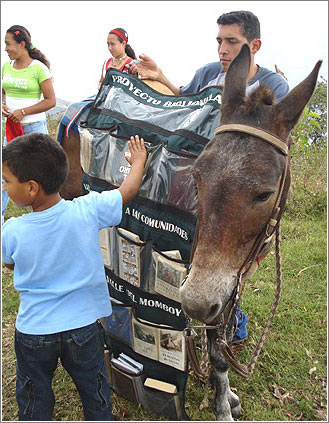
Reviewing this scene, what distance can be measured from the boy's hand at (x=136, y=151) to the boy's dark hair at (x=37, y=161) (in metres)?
0.56

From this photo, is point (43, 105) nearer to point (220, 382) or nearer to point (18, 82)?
point (18, 82)

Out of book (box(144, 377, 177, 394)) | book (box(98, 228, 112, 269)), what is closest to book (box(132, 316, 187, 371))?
book (box(144, 377, 177, 394))

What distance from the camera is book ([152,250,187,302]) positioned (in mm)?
2369

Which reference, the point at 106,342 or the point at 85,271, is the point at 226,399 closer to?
the point at 106,342

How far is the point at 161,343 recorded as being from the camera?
8.59ft

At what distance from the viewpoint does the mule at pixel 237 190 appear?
1839mm

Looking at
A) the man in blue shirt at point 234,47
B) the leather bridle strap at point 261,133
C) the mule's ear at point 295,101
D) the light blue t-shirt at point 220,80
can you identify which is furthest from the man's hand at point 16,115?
the mule's ear at point 295,101

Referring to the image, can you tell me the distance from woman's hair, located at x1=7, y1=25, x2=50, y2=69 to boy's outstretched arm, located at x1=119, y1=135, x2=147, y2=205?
122 inches

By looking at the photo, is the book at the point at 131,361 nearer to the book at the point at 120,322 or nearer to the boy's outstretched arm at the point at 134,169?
the book at the point at 120,322

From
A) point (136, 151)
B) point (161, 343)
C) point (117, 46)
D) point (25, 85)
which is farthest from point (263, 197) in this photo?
point (117, 46)

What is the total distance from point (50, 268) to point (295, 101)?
1637mm

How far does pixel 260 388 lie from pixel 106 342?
1404 millimetres

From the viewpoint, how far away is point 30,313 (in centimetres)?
206

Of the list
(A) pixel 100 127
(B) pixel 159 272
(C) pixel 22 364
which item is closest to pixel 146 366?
(B) pixel 159 272
